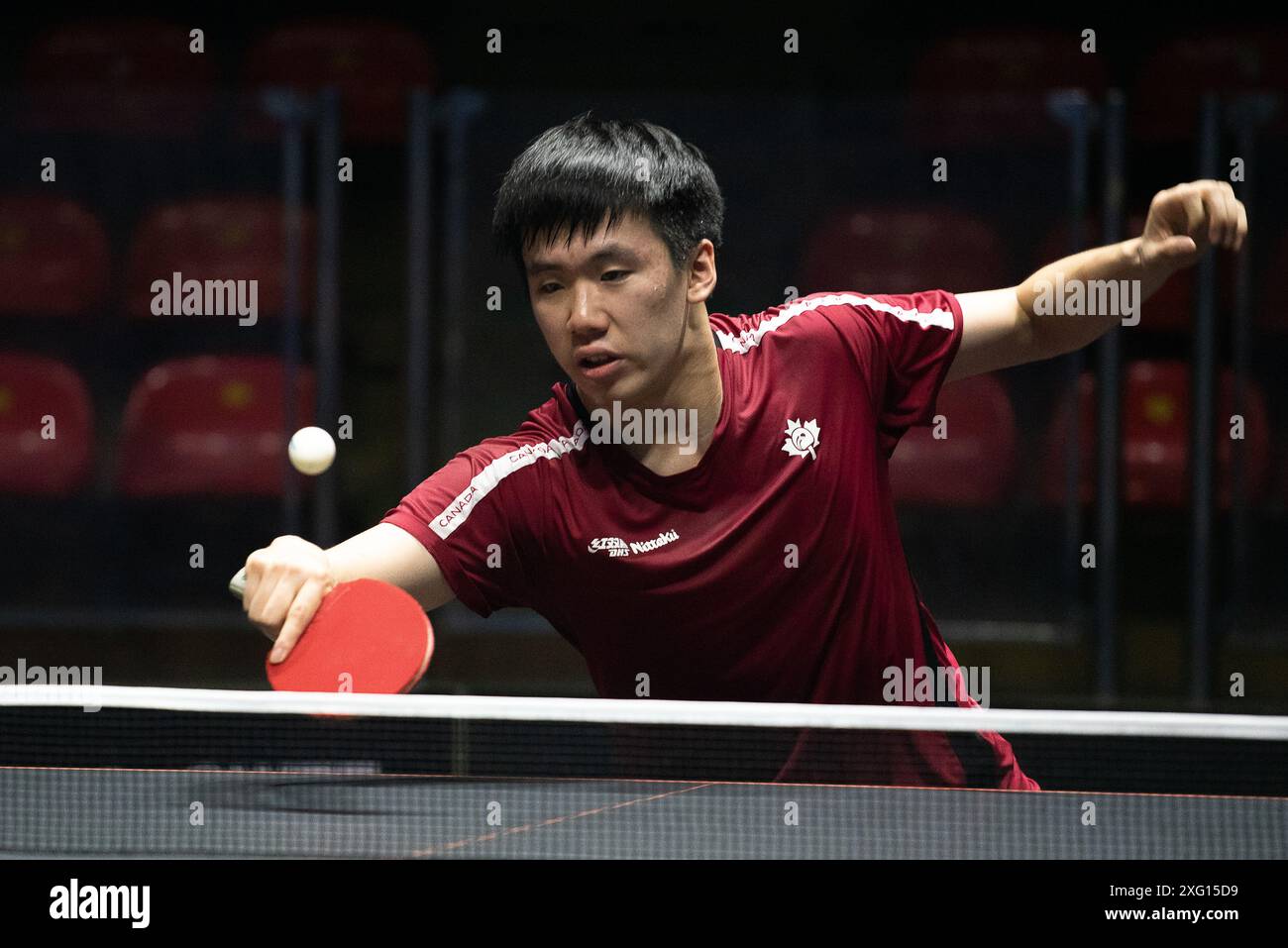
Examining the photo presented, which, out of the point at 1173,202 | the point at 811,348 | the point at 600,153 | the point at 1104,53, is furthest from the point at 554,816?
the point at 1104,53

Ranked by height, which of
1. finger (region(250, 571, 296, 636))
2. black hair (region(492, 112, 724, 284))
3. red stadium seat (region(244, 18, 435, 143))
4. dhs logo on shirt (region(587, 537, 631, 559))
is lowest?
finger (region(250, 571, 296, 636))

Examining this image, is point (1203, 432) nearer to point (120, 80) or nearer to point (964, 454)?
point (964, 454)

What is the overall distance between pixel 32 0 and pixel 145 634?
3.02 meters

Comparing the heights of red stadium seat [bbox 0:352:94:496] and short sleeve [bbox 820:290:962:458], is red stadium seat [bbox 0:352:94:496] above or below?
above

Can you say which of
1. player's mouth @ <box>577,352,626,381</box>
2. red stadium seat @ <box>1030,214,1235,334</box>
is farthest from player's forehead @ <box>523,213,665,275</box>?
red stadium seat @ <box>1030,214,1235,334</box>

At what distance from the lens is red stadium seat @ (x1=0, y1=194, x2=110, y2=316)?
18.4 ft

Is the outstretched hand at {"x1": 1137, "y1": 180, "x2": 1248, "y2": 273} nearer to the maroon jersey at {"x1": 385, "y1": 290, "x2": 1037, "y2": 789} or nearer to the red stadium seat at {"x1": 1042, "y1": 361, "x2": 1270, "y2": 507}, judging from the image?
the maroon jersey at {"x1": 385, "y1": 290, "x2": 1037, "y2": 789}

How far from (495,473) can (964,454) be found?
3.05 meters

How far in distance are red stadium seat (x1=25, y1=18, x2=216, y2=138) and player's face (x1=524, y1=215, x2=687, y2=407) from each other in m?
3.21

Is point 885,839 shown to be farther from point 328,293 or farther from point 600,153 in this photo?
point 328,293

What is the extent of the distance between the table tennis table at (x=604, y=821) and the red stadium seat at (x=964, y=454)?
8.01 ft

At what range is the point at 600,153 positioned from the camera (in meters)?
2.71

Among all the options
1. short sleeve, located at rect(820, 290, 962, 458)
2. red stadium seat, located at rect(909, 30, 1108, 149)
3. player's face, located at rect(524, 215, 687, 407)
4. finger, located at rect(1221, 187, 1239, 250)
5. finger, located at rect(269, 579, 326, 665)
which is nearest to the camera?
finger, located at rect(269, 579, 326, 665)

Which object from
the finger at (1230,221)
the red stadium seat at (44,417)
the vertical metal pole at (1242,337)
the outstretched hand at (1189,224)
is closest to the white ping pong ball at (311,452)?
the outstretched hand at (1189,224)
